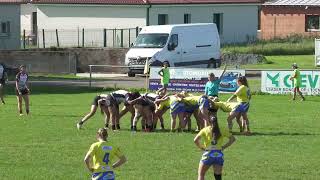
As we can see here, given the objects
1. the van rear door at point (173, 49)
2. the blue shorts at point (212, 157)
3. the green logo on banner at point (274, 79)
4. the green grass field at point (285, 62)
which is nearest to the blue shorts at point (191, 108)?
the blue shorts at point (212, 157)

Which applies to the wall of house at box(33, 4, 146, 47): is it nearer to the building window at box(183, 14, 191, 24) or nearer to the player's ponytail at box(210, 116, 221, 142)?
the building window at box(183, 14, 191, 24)

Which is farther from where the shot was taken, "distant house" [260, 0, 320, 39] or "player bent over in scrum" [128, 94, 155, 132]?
"distant house" [260, 0, 320, 39]

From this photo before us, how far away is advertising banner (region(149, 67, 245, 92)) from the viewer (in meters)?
Result: 41.6

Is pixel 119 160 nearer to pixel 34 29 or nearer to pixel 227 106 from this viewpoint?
pixel 227 106

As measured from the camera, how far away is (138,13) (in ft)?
215

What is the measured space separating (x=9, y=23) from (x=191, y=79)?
22144mm

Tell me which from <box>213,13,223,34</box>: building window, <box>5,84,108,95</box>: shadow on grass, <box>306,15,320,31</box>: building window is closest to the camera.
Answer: <box>5,84,108,95</box>: shadow on grass

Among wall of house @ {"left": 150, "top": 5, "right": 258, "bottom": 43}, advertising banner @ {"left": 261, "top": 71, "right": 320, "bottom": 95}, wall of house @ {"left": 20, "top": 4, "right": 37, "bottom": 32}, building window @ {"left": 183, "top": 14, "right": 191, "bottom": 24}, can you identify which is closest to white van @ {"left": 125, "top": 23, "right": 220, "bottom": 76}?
advertising banner @ {"left": 261, "top": 71, "right": 320, "bottom": 95}

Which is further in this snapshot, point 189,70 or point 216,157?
point 189,70

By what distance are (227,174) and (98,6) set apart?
47229 mm

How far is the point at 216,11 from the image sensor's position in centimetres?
7138

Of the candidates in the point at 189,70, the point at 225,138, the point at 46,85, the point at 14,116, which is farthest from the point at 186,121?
the point at 46,85

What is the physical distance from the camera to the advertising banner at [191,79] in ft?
137

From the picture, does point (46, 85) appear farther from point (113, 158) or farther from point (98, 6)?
point (113, 158)
